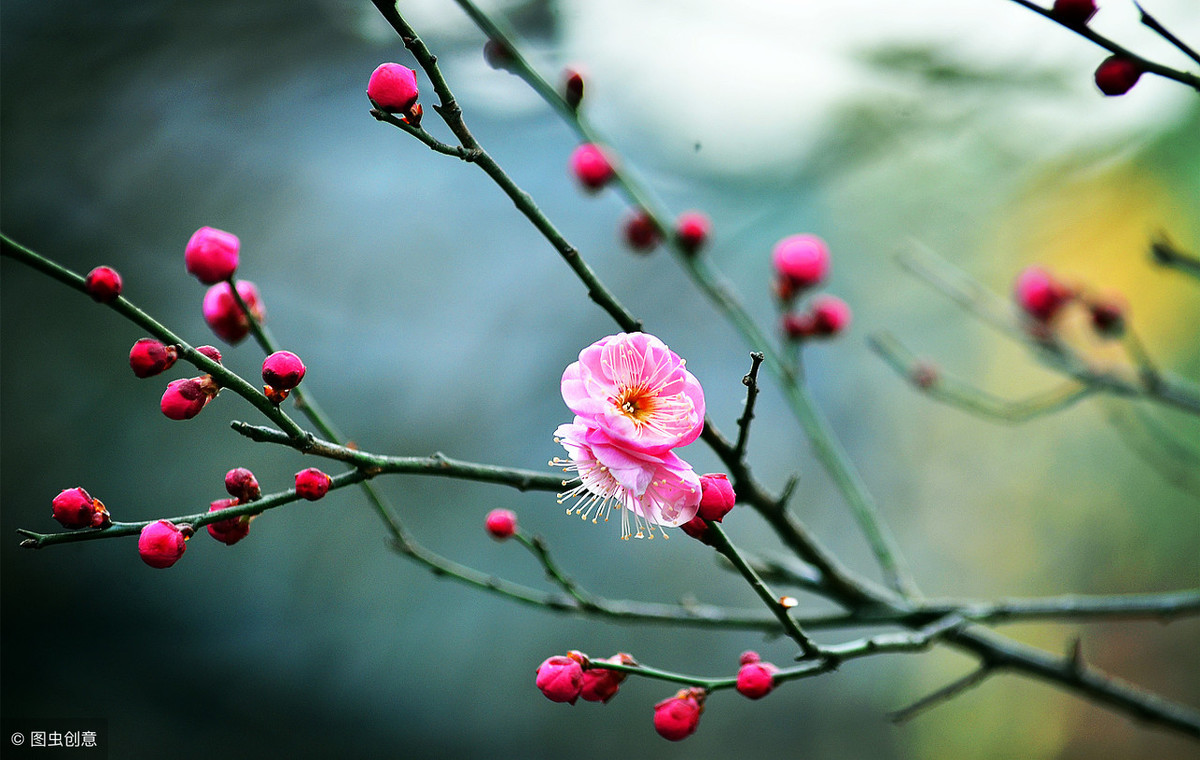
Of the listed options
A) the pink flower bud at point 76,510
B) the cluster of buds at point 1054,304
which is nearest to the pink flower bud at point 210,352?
the pink flower bud at point 76,510

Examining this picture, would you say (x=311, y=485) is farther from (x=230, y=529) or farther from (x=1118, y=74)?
(x=1118, y=74)

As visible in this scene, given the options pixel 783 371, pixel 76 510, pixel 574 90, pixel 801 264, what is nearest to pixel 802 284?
pixel 801 264

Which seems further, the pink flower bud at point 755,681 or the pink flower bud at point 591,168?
the pink flower bud at point 591,168

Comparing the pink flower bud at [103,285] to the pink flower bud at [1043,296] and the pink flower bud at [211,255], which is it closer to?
the pink flower bud at [211,255]

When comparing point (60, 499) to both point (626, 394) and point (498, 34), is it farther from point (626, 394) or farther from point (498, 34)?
point (498, 34)

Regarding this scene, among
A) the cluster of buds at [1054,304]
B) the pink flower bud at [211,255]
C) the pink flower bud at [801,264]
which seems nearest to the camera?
the pink flower bud at [211,255]

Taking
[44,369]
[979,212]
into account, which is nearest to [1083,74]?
[979,212]
